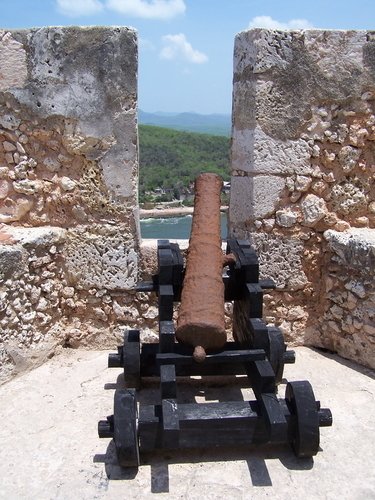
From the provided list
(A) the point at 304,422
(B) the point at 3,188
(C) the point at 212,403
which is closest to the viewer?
(A) the point at 304,422

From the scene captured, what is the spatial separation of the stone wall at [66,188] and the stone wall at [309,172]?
79 centimetres

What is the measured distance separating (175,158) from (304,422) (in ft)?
116

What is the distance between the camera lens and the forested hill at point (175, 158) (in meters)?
26.3

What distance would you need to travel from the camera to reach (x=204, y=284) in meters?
2.69

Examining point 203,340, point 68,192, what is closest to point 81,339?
point 68,192

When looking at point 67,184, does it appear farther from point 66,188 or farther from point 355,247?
point 355,247

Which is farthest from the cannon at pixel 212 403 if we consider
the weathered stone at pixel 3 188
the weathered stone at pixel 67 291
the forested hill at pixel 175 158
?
the forested hill at pixel 175 158

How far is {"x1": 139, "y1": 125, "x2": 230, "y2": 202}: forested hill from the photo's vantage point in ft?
86.2

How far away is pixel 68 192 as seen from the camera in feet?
12.4

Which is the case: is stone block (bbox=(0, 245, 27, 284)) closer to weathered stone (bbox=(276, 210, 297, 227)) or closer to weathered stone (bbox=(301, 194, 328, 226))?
weathered stone (bbox=(276, 210, 297, 227))

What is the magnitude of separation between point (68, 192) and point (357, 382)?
2298 mm

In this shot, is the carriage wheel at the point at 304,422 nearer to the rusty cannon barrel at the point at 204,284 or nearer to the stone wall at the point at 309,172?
the rusty cannon barrel at the point at 204,284

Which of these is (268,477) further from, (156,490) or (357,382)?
(357,382)

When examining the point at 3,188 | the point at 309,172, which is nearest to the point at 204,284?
the point at 309,172
